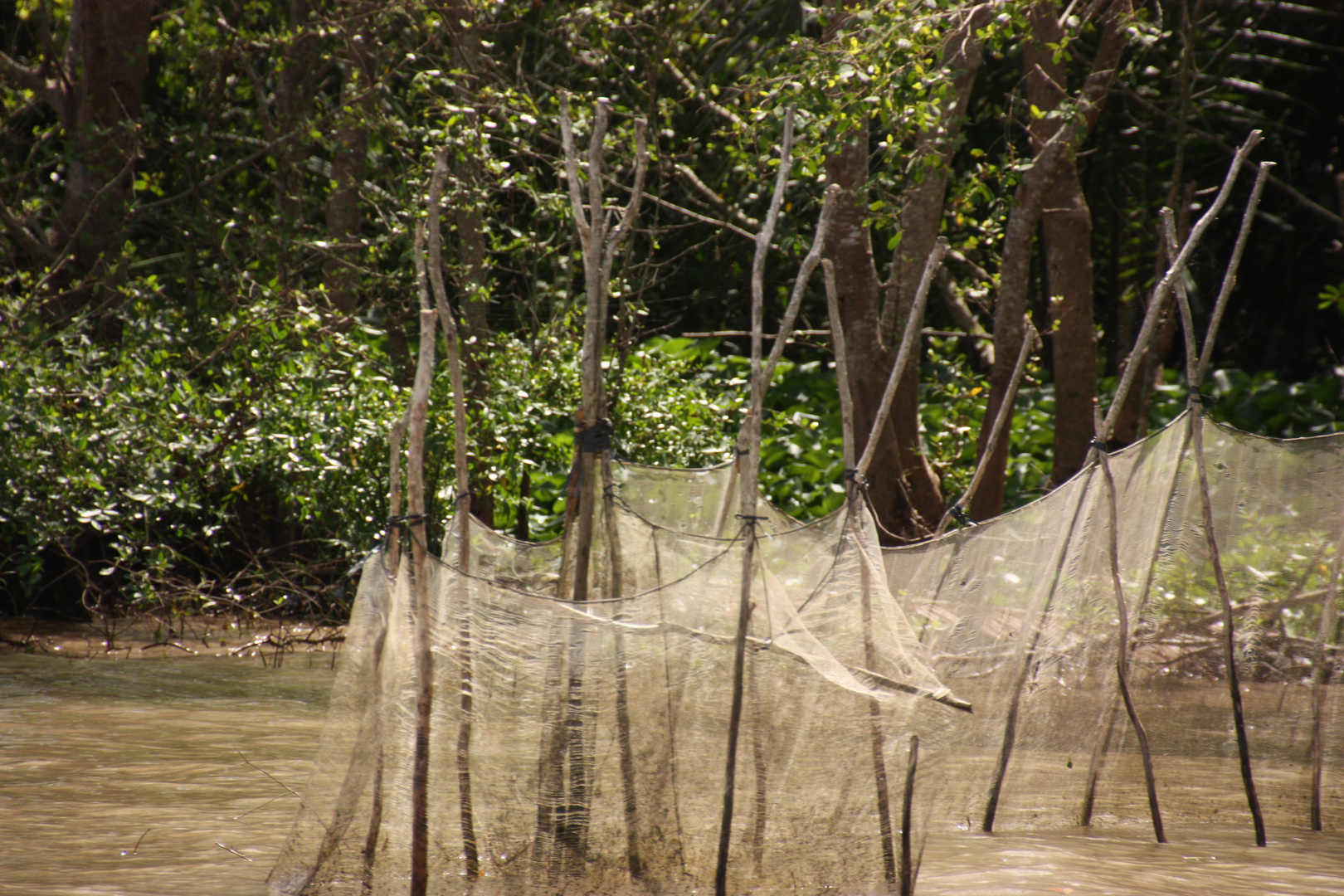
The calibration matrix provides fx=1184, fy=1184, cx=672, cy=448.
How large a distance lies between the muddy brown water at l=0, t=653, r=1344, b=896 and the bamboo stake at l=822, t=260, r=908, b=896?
23.8 inches

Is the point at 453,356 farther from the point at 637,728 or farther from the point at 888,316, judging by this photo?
the point at 888,316

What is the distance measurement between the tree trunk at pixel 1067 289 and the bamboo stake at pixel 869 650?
139 inches

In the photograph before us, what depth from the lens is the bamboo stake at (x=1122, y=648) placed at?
4156 mm

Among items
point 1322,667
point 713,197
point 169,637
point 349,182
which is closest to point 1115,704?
point 1322,667

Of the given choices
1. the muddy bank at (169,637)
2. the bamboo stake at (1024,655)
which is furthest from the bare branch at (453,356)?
the muddy bank at (169,637)

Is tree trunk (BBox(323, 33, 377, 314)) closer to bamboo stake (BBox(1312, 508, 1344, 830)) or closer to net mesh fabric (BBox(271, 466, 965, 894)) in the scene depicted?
net mesh fabric (BBox(271, 466, 965, 894))

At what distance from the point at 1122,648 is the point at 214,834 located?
3.26 metres

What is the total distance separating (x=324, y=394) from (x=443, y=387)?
735mm

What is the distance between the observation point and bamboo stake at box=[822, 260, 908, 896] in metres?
3.12

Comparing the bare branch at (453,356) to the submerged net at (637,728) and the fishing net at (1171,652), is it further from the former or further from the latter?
the fishing net at (1171,652)

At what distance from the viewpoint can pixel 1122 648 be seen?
Answer: 4.20 metres

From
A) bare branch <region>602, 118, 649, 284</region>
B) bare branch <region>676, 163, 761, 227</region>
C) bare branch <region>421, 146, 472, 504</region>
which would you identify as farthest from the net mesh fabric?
bare branch <region>676, 163, 761, 227</region>

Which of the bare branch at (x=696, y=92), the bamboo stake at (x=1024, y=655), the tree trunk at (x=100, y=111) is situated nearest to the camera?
the bamboo stake at (x=1024, y=655)

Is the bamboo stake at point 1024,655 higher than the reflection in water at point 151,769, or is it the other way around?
the bamboo stake at point 1024,655
